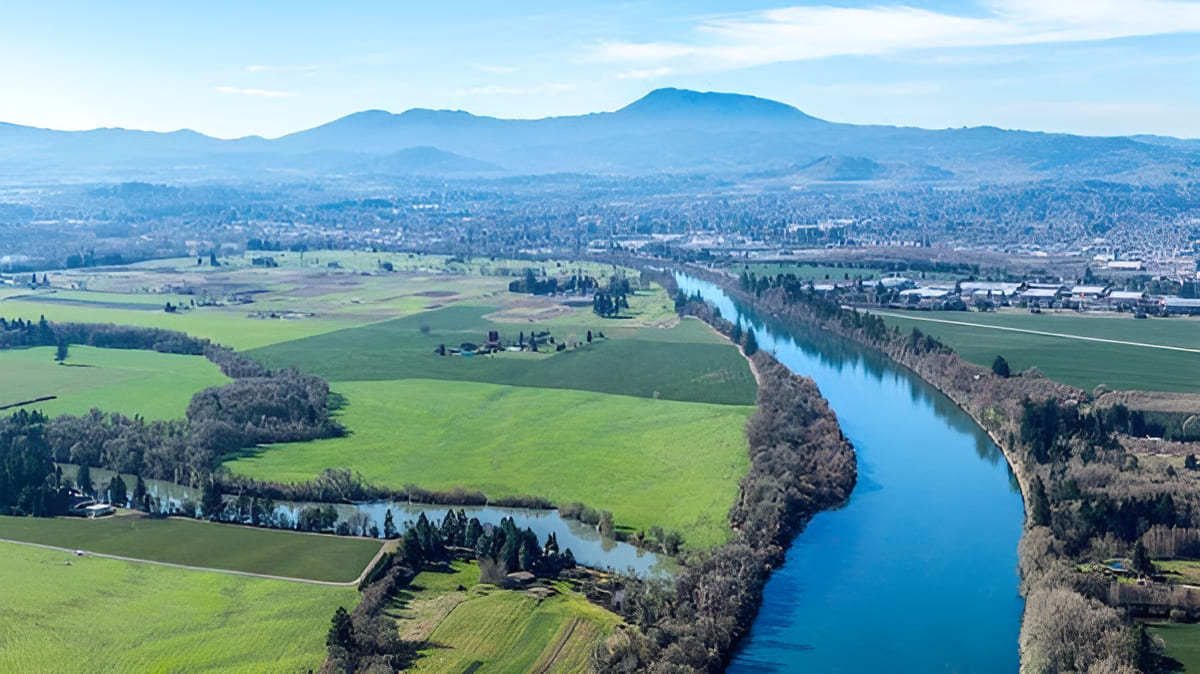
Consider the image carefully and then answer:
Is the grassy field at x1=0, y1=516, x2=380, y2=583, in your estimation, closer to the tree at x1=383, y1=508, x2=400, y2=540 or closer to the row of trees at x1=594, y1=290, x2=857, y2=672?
the tree at x1=383, y1=508, x2=400, y2=540

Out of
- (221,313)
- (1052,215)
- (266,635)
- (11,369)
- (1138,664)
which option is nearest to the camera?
(1138,664)

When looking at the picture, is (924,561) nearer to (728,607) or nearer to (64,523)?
(728,607)

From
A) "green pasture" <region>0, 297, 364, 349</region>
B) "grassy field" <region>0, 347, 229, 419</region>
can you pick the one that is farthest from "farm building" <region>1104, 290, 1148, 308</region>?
"grassy field" <region>0, 347, 229, 419</region>

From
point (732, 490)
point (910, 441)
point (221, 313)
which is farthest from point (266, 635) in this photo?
point (221, 313)

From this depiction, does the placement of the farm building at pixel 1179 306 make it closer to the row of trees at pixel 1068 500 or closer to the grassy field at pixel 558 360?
the row of trees at pixel 1068 500

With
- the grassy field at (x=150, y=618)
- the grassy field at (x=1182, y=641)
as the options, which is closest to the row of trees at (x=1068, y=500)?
the grassy field at (x=1182, y=641)

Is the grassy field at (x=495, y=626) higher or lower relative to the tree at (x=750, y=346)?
lower
